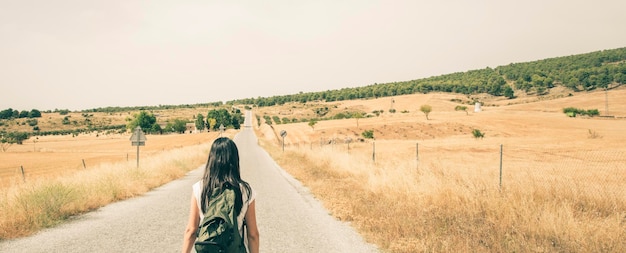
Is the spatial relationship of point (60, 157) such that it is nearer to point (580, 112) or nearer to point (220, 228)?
point (220, 228)

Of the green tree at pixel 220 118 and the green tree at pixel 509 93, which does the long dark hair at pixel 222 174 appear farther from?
the green tree at pixel 509 93

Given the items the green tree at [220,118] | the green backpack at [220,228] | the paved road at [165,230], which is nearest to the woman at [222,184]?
the green backpack at [220,228]

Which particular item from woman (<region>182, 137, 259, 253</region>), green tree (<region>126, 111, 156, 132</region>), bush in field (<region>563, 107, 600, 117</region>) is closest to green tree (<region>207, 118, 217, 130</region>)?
green tree (<region>126, 111, 156, 132</region>)

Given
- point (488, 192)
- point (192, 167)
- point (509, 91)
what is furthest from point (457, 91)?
point (488, 192)

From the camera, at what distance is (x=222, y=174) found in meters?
3.32

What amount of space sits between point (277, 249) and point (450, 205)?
4.86m

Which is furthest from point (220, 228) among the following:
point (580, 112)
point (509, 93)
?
point (509, 93)

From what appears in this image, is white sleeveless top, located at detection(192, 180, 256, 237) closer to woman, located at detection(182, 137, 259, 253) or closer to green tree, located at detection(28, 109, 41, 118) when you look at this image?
woman, located at detection(182, 137, 259, 253)

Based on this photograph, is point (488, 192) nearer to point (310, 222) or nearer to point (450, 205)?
point (450, 205)

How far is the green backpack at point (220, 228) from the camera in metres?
2.95

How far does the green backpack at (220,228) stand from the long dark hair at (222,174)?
0.43 ft

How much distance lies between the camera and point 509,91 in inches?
5930

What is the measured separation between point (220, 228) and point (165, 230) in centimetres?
663

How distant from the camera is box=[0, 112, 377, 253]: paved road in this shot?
7402 millimetres
